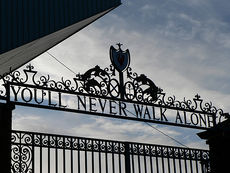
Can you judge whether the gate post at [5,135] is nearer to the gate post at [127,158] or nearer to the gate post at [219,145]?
the gate post at [127,158]

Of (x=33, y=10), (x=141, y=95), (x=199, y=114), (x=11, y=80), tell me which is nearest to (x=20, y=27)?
(x=33, y=10)

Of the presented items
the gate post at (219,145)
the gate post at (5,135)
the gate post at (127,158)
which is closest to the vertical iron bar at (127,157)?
the gate post at (127,158)

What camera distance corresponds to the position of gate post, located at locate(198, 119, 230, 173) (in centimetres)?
1409

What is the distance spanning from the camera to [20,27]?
12.9 meters

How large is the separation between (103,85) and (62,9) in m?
2.44

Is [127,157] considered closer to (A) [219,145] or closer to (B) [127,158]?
(B) [127,158]

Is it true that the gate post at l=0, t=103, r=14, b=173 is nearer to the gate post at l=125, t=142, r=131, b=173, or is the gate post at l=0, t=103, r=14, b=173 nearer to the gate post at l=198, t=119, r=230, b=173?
the gate post at l=125, t=142, r=131, b=173

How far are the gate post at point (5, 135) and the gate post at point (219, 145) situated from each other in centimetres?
571

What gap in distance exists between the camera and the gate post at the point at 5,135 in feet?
35.6

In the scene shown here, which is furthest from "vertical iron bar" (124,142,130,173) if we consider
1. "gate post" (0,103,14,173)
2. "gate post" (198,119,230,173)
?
"gate post" (0,103,14,173)

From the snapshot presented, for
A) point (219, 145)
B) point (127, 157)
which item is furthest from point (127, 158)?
point (219, 145)

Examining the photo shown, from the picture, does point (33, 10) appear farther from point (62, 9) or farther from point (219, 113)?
point (219, 113)

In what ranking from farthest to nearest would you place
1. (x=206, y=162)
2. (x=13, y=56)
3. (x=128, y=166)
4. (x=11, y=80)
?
(x=206, y=162), (x=13, y=56), (x=128, y=166), (x=11, y=80)

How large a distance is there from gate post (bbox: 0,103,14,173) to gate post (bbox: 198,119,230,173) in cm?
571
